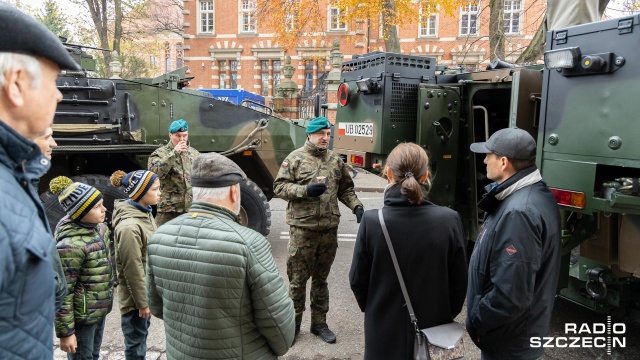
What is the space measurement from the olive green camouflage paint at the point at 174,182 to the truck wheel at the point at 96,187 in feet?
3.36

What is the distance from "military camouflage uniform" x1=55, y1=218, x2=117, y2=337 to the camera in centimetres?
270

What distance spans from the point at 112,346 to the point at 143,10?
2501 centimetres

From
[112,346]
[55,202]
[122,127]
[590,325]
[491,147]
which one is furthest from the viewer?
[122,127]

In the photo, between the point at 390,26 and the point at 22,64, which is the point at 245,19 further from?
the point at 22,64

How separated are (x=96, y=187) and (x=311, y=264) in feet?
10.0

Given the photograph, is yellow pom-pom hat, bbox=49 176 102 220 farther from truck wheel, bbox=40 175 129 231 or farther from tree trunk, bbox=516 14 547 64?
tree trunk, bbox=516 14 547 64

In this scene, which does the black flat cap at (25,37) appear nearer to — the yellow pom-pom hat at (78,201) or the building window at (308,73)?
the yellow pom-pom hat at (78,201)

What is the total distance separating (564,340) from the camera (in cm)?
388

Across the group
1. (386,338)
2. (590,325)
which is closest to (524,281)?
(386,338)

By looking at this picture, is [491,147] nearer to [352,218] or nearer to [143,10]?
[352,218]

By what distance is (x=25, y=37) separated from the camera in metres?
1.14

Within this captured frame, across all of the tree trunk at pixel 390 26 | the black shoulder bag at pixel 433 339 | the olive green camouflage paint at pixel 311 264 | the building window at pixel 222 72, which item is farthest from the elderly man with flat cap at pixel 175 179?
the building window at pixel 222 72

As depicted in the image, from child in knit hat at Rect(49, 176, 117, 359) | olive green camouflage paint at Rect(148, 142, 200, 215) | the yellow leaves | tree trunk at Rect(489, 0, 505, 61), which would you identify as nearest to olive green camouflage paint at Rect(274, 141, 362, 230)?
olive green camouflage paint at Rect(148, 142, 200, 215)

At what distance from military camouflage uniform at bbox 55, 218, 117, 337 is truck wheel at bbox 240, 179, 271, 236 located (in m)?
3.22
